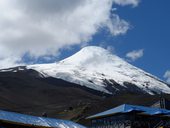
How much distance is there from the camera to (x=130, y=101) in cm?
9912

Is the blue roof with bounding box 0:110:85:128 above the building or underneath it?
underneath

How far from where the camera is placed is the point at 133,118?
144 feet

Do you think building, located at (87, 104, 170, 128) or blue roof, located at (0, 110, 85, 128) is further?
building, located at (87, 104, 170, 128)

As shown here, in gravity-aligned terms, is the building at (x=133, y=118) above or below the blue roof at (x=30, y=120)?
above

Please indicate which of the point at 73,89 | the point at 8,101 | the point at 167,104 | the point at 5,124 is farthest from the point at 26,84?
the point at 5,124

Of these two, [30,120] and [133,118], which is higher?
[133,118]

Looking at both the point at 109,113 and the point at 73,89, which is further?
the point at 73,89

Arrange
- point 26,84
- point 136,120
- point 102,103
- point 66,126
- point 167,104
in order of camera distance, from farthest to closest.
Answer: point 26,84 < point 102,103 < point 167,104 < point 136,120 < point 66,126

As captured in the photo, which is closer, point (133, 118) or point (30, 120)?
point (30, 120)

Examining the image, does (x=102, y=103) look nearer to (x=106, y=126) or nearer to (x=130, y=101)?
(x=130, y=101)

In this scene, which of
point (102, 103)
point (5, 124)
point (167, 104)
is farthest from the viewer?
point (102, 103)

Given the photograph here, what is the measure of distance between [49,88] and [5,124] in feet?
446

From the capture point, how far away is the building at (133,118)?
43656 mm

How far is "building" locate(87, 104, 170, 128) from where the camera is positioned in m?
43.7
